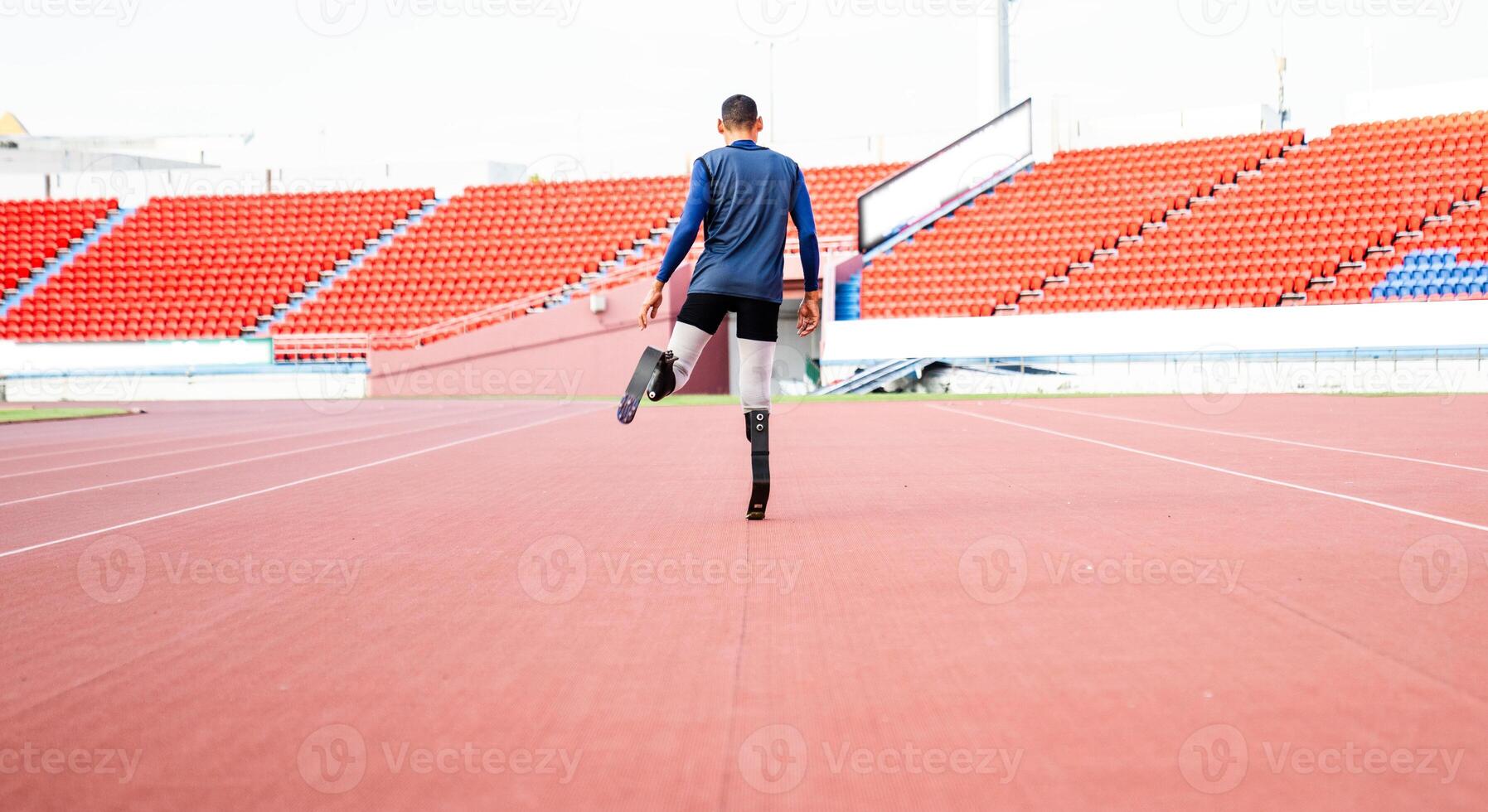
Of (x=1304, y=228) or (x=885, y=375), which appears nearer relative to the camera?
(x=885, y=375)

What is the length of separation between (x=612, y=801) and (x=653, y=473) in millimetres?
6263

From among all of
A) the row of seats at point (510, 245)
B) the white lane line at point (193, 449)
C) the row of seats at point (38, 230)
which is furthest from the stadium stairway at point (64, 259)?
the white lane line at point (193, 449)

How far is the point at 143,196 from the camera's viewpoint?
40.5 m

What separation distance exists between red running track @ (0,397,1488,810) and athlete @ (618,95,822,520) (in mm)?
571

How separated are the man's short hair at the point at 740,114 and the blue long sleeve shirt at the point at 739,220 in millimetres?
82

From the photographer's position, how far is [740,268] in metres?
5.77

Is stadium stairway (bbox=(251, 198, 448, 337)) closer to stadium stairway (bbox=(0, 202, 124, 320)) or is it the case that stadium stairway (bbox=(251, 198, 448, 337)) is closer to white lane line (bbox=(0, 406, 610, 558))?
stadium stairway (bbox=(0, 202, 124, 320))

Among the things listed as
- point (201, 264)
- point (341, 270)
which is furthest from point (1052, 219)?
point (201, 264)

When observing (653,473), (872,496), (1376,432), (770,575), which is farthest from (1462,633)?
(1376,432)

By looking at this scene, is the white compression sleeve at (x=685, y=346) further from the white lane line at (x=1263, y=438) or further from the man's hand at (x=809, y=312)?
the white lane line at (x=1263, y=438)

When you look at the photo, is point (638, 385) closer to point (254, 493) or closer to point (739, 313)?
point (739, 313)

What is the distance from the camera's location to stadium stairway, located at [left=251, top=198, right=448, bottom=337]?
32375 mm

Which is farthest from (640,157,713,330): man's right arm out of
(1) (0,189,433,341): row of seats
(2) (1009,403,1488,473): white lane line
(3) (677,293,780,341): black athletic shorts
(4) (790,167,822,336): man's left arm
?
(1) (0,189,433,341): row of seats

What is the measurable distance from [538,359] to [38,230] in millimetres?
18440
